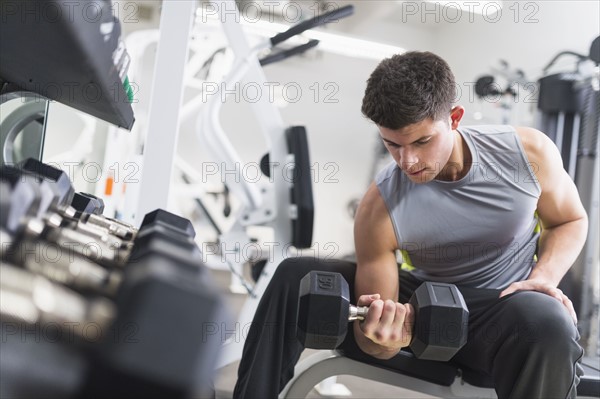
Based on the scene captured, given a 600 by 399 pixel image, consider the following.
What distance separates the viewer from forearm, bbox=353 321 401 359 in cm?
124

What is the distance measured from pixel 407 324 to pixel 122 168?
2571 mm

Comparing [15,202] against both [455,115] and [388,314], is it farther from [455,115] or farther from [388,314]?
[455,115]

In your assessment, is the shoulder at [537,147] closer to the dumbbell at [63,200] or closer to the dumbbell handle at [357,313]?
the dumbbell handle at [357,313]

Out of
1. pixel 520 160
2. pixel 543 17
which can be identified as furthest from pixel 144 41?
pixel 543 17

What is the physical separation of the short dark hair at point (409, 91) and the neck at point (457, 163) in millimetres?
113

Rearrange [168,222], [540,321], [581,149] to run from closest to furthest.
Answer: [168,222], [540,321], [581,149]

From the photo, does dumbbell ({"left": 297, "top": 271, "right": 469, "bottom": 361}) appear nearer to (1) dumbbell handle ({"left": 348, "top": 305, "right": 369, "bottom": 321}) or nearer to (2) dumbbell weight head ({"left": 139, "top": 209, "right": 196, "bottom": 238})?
(1) dumbbell handle ({"left": 348, "top": 305, "right": 369, "bottom": 321})

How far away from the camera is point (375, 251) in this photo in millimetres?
1407

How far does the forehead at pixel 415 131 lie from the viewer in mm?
1315

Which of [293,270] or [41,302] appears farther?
[293,270]

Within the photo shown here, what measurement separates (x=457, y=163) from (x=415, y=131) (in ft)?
0.69

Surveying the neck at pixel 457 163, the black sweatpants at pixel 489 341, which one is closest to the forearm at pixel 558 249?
the black sweatpants at pixel 489 341

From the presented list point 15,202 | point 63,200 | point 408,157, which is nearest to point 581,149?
point 408,157

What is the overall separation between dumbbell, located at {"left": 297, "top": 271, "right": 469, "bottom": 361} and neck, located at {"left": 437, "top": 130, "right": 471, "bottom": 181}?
0.52 m
